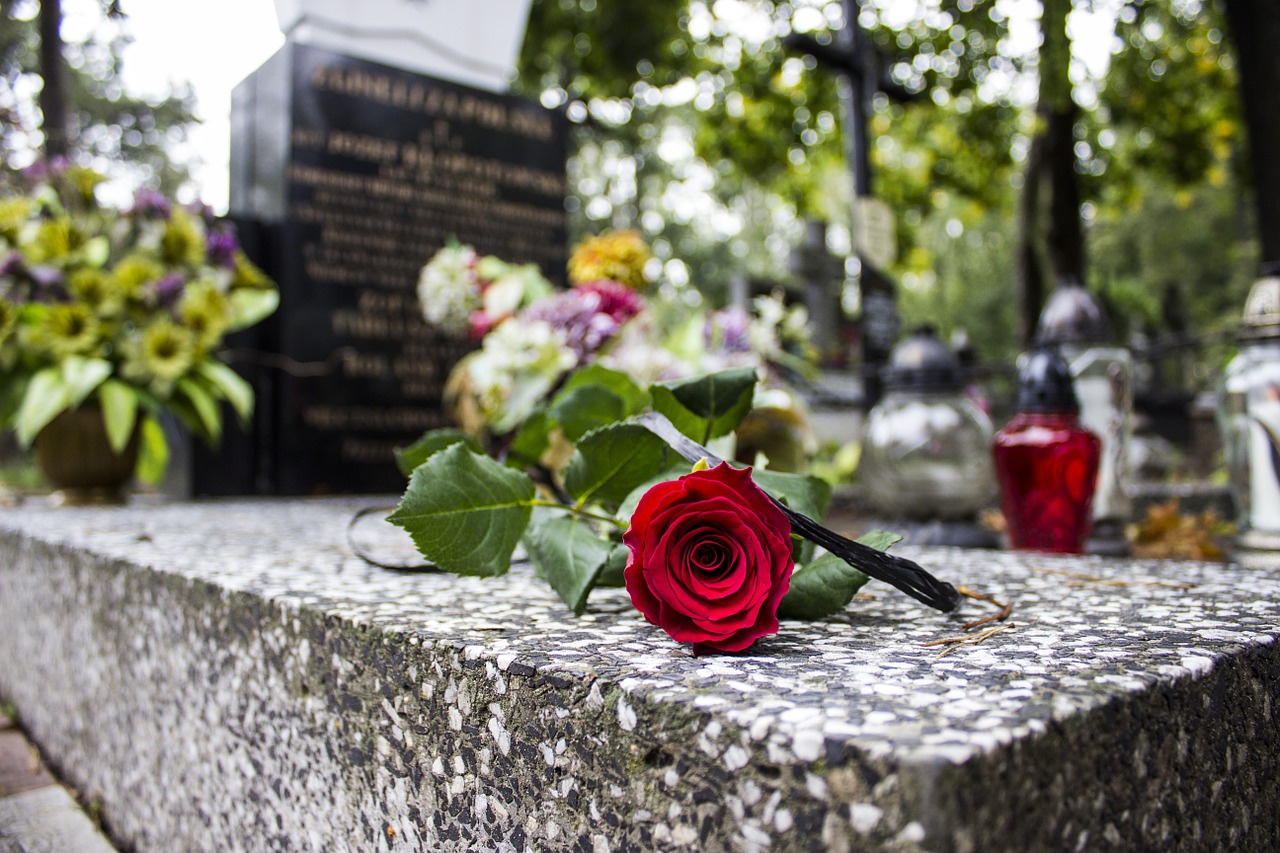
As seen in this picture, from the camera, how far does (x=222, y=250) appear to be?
10.6 ft

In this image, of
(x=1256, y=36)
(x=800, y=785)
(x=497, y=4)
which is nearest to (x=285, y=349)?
(x=497, y=4)

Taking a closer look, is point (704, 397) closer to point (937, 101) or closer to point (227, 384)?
point (227, 384)

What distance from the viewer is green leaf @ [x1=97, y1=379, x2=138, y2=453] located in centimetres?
285

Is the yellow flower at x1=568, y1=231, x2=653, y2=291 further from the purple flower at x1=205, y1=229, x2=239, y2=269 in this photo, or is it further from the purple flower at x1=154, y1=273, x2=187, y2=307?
the purple flower at x1=154, y1=273, x2=187, y2=307

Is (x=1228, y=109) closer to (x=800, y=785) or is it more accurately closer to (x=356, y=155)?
(x=356, y=155)

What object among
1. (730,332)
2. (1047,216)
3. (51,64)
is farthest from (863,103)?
(51,64)

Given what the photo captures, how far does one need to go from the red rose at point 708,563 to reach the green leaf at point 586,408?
521 mm

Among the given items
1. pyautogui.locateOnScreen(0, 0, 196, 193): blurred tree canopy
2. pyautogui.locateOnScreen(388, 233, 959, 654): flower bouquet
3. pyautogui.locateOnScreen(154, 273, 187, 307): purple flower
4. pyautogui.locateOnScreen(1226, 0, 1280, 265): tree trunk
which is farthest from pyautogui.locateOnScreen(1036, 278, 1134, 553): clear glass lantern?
pyautogui.locateOnScreen(0, 0, 196, 193): blurred tree canopy

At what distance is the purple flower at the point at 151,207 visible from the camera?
318cm

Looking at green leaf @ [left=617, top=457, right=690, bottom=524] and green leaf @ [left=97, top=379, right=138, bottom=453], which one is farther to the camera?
green leaf @ [left=97, top=379, right=138, bottom=453]

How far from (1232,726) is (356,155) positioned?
12.3ft

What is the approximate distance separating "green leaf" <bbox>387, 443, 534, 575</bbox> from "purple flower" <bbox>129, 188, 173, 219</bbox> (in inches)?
107

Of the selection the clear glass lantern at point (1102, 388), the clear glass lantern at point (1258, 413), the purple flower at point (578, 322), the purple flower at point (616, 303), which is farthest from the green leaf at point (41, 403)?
the clear glass lantern at point (1258, 413)

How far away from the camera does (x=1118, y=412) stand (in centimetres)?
227
